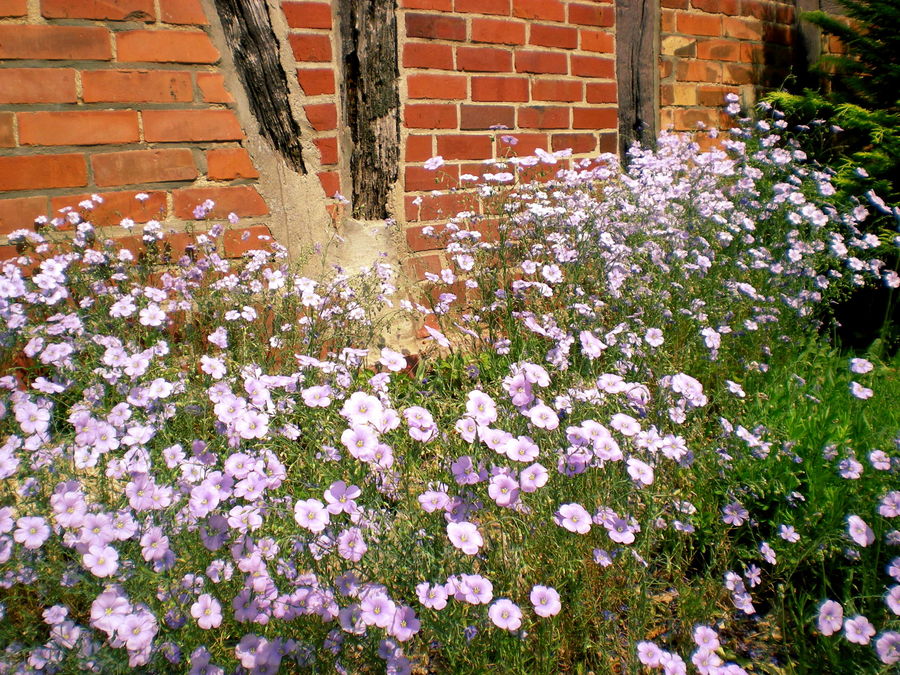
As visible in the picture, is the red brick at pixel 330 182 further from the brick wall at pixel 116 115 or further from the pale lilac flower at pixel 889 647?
the pale lilac flower at pixel 889 647

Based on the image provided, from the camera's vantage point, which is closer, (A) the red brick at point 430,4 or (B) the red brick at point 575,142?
(A) the red brick at point 430,4

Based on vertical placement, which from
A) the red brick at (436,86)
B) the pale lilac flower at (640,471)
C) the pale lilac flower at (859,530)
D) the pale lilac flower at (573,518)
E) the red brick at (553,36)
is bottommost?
the pale lilac flower at (859,530)

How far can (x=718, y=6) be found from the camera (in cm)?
389

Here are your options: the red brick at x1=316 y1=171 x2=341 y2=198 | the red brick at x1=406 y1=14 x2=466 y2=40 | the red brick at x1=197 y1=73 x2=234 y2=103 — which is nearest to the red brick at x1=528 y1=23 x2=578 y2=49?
the red brick at x1=406 y1=14 x2=466 y2=40

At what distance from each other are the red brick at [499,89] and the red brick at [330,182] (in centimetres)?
72

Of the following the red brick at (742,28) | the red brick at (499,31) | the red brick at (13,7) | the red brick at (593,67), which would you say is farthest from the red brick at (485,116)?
the red brick at (742,28)

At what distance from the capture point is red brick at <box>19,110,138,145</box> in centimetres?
213

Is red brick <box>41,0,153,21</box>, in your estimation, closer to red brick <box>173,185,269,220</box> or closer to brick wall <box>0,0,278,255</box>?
brick wall <box>0,0,278,255</box>

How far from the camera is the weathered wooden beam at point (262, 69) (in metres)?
2.39

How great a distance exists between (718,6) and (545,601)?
12.5 feet

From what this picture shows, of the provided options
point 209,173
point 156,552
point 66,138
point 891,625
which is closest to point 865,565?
point 891,625

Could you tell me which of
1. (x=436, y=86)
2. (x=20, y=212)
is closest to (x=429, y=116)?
(x=436, y=86)

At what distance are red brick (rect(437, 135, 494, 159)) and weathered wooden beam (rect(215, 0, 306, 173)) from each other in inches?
24.7

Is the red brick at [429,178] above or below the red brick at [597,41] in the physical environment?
below
